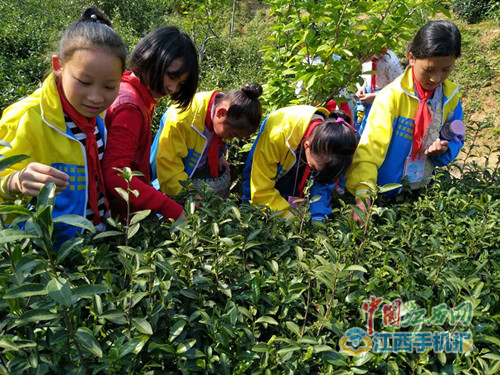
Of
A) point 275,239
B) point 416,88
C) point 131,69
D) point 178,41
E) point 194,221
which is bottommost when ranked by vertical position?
point 275,239

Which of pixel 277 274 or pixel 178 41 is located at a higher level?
pixel 178 41

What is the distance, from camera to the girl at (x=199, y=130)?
2344mm

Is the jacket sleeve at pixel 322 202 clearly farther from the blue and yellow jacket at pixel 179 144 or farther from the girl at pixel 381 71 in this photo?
the girl at pixel 381 71

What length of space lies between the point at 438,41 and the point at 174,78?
4.93 feet

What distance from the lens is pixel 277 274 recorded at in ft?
4.78

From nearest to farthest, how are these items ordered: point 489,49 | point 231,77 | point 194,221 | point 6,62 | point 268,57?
point 194,221
point 268,57
point 6,62
point 231,77
point 489,49

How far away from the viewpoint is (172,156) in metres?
2.44

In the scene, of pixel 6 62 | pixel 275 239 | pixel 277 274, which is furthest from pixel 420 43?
pixel 6 62

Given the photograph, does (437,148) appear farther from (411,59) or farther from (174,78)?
(174,78)

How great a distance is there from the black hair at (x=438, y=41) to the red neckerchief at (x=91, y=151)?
1862 millimetres

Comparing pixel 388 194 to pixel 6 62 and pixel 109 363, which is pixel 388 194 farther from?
pixel 6 62

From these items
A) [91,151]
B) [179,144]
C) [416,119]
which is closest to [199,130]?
[179,144]

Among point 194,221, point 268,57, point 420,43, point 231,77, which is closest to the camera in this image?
point 194,221

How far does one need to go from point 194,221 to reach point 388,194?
4.90 feet
